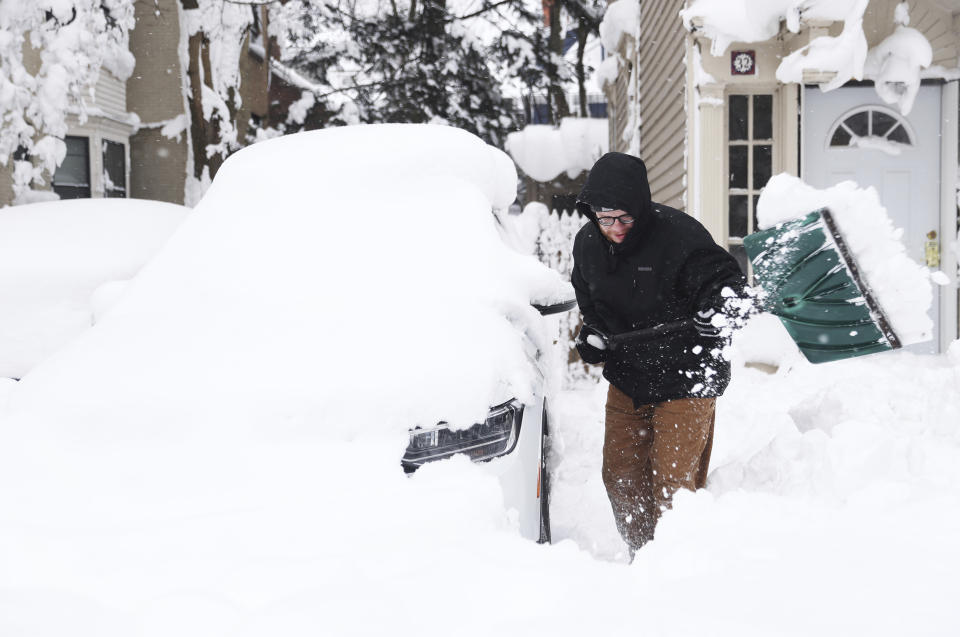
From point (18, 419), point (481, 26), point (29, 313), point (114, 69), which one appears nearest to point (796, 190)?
point (18, 419)

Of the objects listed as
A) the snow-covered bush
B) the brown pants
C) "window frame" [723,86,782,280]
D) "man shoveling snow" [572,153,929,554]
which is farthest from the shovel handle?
the snow-covered bush

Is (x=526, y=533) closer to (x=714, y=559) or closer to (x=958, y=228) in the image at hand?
(x=714, y=559)

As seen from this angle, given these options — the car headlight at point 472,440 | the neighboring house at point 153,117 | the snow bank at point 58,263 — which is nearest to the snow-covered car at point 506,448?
the car headlight at point 472,440

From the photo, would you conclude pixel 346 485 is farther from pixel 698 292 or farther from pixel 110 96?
Result: pixel 110 96

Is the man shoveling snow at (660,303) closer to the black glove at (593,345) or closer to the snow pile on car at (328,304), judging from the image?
the black glove at (593,345)

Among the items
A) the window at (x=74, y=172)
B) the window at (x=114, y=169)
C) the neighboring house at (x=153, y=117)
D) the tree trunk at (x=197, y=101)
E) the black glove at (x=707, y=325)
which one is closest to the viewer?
the black glove at (x=707, y=325)

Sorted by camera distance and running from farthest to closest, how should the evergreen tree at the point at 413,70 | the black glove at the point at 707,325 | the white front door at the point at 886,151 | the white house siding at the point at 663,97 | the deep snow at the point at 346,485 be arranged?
the evergreen tree at the point at 413,70 → the white house siding at the point at 663,97 → the white front door at the point at 886,151 → the black glove at the point at 707,325 → the deep snow at the point at 346,485

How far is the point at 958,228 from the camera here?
6.60 metres

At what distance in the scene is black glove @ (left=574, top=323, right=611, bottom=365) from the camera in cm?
332

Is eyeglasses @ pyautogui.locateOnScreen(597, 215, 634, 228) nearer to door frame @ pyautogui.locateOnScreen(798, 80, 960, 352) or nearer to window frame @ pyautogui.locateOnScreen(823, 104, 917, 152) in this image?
door frame @ pyautogui.locateOnScreen(798, 80, 960, 352)

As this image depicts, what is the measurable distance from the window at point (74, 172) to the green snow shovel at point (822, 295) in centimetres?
1322

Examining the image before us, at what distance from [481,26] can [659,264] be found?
690 inches

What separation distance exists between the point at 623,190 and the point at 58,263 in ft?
11.9

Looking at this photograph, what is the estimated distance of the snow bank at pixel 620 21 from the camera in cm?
1096
